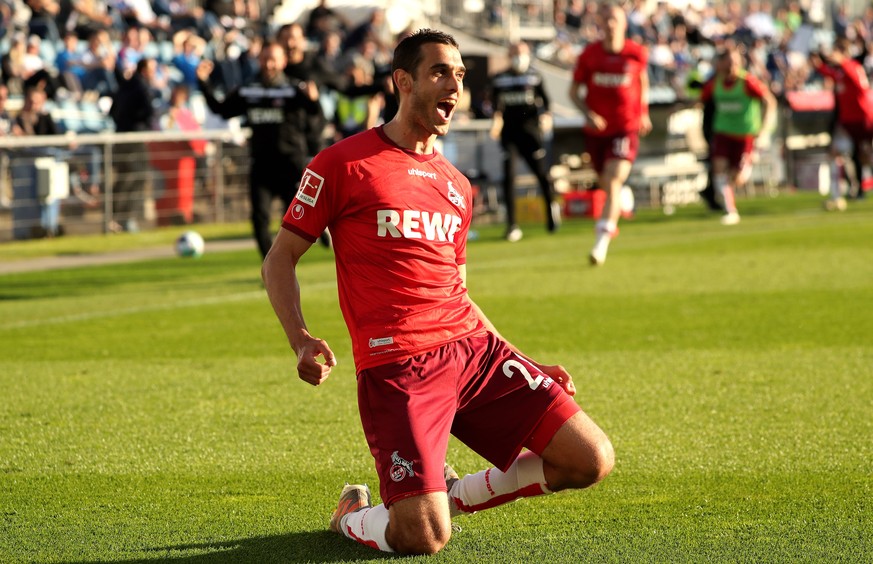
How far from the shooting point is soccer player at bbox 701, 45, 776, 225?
20031mm

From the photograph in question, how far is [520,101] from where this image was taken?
60.5ft

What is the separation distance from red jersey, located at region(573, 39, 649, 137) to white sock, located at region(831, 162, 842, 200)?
8469mm

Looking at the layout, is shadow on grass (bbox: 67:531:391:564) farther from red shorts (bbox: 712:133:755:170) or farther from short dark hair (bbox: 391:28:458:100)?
red shorts (bbox: 712:133:755:170)

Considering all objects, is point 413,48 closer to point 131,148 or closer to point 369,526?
point 369,526

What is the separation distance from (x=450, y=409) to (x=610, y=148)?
32.9 ft

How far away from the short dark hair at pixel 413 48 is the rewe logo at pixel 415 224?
1.63 feet

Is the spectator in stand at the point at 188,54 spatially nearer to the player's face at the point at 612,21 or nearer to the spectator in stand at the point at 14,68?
the spectator in stand at the point at 14,68

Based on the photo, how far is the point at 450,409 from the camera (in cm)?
499

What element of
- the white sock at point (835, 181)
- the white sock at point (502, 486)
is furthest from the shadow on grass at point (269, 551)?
the white sock at point (835, 181)

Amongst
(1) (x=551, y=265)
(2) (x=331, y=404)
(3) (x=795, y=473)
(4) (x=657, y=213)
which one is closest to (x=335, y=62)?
(4) (x=657, y=213)

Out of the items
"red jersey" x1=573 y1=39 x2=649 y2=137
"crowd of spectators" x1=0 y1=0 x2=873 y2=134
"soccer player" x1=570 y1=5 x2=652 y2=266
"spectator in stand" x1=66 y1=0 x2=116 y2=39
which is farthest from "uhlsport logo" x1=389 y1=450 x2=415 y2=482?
"spectator in stand" x1=66 y1=0 x2=116 y2=39

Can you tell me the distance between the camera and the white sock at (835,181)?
22547mm

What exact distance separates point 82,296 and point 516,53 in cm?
729

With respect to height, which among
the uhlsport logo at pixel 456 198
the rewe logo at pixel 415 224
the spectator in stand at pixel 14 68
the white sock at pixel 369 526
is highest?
the spectator in stand at pixel 14 68
